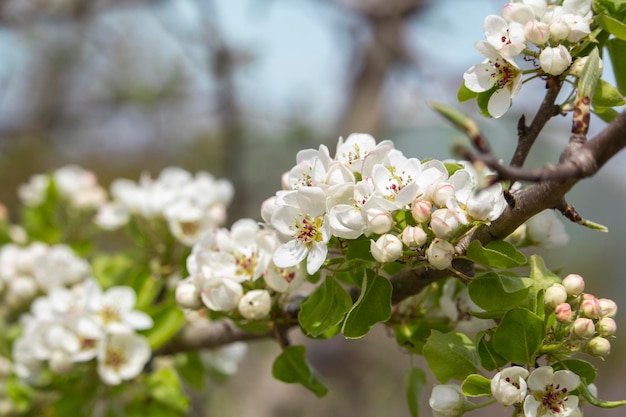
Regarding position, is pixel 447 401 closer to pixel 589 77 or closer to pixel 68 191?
pixel 589 77

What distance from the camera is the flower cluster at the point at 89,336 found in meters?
1.06

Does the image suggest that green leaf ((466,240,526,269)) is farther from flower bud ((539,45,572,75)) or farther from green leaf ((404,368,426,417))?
green leaf ((404,368,426,417))

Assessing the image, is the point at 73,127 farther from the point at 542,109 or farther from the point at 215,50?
the point at 542,109

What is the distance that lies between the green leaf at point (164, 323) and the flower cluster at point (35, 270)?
0.88 ft

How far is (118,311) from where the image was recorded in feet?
3.69

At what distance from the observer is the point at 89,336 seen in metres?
1.05

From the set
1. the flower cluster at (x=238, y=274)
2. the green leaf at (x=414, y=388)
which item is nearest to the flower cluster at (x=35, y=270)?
the flower cluster at (x=238, y=274)

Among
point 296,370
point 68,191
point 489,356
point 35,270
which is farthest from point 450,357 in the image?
point 68,191

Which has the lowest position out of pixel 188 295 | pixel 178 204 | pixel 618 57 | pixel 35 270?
pixel 35 270

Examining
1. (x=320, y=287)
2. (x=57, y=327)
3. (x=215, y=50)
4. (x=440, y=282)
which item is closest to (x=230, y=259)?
(x=320, y=287)

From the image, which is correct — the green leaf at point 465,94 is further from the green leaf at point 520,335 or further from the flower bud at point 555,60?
the green leaf at point 520,335

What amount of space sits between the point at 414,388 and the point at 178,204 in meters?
0.60

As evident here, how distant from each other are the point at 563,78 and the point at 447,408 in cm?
37

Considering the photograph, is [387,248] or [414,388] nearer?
[387,248]
